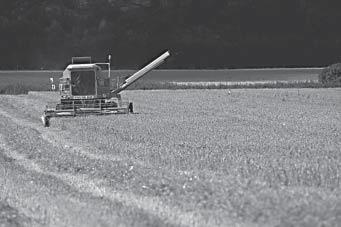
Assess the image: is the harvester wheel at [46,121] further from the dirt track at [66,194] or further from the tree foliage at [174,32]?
the tree foliage at [174,32]

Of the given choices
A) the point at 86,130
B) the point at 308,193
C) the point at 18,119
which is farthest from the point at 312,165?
the point at 18,119

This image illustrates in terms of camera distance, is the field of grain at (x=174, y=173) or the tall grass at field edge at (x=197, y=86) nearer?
the field of grain at (x=174, y=173)

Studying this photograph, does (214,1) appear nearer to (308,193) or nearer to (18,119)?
(18,119)

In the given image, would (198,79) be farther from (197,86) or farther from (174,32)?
(174,32)

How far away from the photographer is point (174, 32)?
75938 millimetres

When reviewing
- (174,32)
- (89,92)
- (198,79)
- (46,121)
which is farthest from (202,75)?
(46,121)

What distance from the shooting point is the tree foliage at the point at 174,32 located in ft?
237

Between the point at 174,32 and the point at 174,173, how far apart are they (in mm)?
64266

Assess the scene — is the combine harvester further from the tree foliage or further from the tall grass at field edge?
the tree foliage

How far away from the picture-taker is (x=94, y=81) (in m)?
29.8

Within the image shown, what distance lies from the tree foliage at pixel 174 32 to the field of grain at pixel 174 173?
49510mm

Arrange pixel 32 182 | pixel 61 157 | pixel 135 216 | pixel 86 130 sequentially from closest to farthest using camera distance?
1. pixel 135 216
2. pixel 32 182
3. pixel 61 157
4. pixel 86 130

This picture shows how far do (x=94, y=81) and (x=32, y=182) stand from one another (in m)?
17.6

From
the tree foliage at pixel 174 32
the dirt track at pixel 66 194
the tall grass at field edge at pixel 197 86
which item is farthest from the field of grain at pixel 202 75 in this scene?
the dirt track at pixel 66 194
